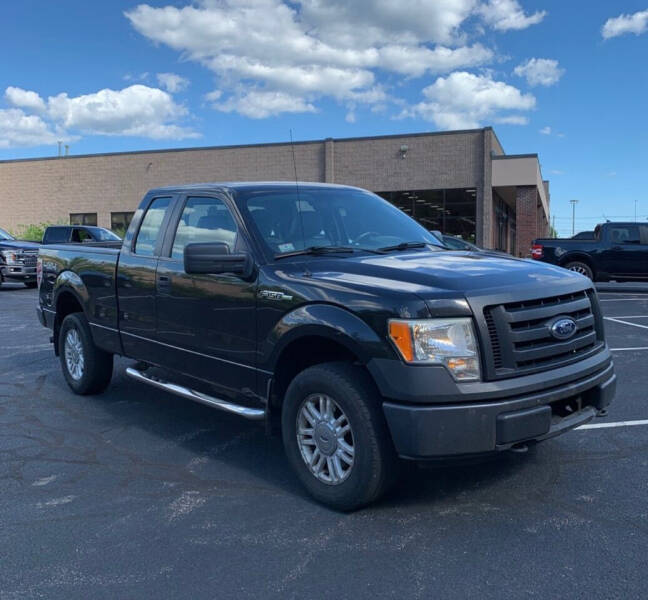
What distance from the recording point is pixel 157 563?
11.0 ft

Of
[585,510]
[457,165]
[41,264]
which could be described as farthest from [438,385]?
[457,165]

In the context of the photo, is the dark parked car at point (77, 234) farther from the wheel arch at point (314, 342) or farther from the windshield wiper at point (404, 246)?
the wheel arch at point (314, 342)

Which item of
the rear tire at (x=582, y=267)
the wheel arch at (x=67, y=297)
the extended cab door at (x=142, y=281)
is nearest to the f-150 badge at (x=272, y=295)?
the extended cab door at (x=142, y=281)

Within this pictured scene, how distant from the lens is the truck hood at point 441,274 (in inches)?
145

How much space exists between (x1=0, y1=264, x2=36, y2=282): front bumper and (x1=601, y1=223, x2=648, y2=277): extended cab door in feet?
51.4

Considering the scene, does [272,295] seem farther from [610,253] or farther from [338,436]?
[610,253]

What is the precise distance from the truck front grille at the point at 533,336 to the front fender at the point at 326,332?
1.87 ft

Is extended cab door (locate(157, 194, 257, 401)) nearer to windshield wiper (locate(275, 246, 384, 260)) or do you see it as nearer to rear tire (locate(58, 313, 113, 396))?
windshield wiper (locate(275, 246, 384, 260))

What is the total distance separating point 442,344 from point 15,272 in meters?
18.2

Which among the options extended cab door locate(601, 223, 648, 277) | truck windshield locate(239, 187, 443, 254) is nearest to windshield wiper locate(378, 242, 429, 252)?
truck windshield locate(239, 187, 443, 254)

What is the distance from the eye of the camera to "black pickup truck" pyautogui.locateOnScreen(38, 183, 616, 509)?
352cm

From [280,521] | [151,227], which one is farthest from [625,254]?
[280,521]

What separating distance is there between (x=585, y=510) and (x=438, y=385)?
1.22m

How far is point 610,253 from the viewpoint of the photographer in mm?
18234
